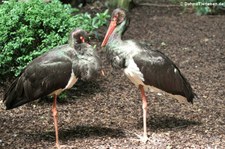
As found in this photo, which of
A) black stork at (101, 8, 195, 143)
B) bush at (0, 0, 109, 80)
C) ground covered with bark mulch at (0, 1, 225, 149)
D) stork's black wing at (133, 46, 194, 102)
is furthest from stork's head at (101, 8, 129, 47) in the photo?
ground covered with bark mulch at (0, 1, 225, 149)

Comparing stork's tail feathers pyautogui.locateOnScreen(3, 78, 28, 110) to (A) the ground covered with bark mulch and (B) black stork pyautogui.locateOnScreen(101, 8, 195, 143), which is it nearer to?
(A) the ground covered with bark mulch

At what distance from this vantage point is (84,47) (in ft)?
17.3

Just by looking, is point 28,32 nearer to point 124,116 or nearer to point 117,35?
point 117,35

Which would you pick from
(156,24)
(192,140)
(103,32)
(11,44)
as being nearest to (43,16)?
(11,44)

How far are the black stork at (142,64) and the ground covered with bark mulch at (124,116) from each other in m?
0.33

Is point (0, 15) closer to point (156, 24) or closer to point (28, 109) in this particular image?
point (28, 109)

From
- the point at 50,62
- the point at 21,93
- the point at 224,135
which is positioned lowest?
the point at 224,135

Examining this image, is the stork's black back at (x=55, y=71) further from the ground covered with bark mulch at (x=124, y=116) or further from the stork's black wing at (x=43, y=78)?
the ground covered with bark mulch at (x=124, y=116)

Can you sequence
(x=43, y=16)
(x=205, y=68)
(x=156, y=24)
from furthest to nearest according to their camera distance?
(x=156, y=24) → (x=205, y=68) → (x=43, y=16)

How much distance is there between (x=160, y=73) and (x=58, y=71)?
3.80 ft

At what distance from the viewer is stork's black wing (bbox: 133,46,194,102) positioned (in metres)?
5.42

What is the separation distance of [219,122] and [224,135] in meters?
0.40

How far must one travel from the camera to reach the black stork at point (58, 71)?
17.0 ft

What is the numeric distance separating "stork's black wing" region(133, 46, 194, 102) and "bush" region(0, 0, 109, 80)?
129 centimetres
